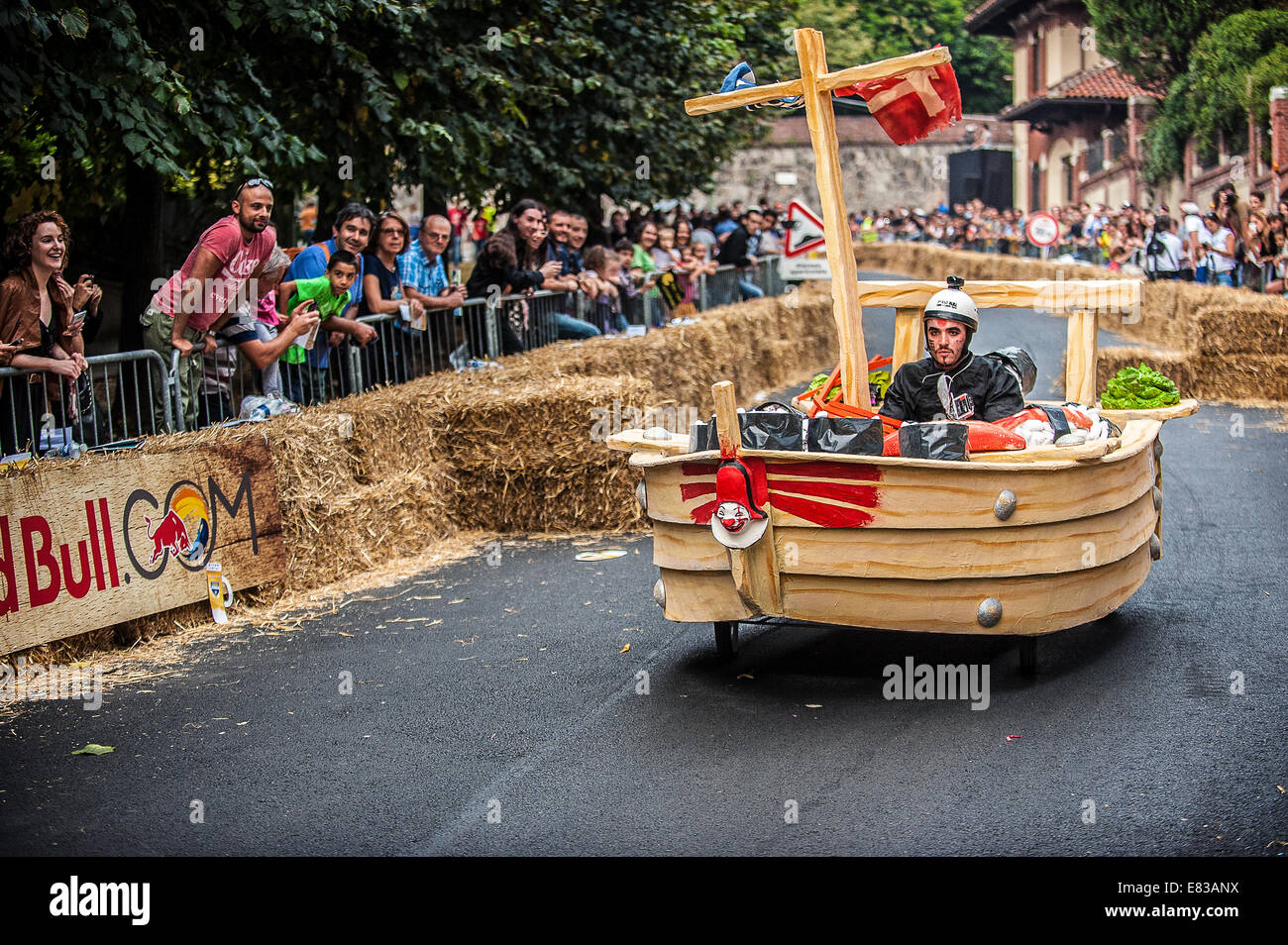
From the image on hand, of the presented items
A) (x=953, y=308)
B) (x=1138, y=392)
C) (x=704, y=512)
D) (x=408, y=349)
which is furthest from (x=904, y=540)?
(x=408, y=349)

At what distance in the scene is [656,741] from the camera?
562 centimetres

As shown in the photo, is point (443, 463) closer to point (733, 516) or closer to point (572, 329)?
point (572, 329)

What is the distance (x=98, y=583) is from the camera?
23.1 feet

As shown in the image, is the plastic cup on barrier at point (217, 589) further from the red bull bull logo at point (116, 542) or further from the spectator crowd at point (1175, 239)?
the spectator crowd at point (1175, 239)

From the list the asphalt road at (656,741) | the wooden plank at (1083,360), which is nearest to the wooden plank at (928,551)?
the asphalt road at (656,741)

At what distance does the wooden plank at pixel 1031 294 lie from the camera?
26.0 ft

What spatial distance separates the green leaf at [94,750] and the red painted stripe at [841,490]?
9.60 ft

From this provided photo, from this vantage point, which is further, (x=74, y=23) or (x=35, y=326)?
(x=74, y=23)

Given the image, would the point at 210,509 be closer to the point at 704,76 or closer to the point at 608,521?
the point at 608,521

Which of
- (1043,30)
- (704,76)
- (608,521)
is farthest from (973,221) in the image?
(608,521)

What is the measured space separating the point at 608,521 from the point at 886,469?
15.1 ft

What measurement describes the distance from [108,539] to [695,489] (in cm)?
314

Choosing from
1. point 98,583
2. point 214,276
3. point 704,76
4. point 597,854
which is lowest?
point 597,854

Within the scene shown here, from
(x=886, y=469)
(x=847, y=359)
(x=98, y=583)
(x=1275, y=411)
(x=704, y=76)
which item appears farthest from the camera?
(x=704, y=76)
